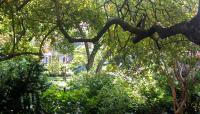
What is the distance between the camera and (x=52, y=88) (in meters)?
12.5

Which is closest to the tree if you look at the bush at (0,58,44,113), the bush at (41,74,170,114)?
the bush at (0,58,44,113)

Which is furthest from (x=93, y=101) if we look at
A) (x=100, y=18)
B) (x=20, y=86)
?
(x=100, y=18)

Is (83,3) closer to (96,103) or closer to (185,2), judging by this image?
(185,2)

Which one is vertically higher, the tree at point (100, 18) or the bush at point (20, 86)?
the tree at point (100, 18)

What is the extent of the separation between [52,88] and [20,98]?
1277 mm

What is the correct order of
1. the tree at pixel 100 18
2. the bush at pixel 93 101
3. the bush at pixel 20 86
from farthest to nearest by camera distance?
the bush at pixel 93 101 → the bush at pixel 20 86 → the tree at pixel 100 18

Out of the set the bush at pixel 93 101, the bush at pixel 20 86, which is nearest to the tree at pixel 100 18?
the bush at pixel 20 86

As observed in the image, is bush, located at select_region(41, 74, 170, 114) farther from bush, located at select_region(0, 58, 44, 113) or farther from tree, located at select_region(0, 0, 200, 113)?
tree, located at select_region(0, 0, 200, 113)

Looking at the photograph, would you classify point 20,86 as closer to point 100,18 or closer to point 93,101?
point 93,101

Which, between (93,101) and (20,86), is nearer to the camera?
(20,86)

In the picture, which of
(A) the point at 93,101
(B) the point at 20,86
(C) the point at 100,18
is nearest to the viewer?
(C) the point at 100,18

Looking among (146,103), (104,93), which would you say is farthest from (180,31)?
(146,103)

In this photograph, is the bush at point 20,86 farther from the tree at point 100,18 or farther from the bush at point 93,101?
the tree at point 100,18

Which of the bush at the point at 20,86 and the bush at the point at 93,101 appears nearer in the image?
the bush at the point at 20,86
